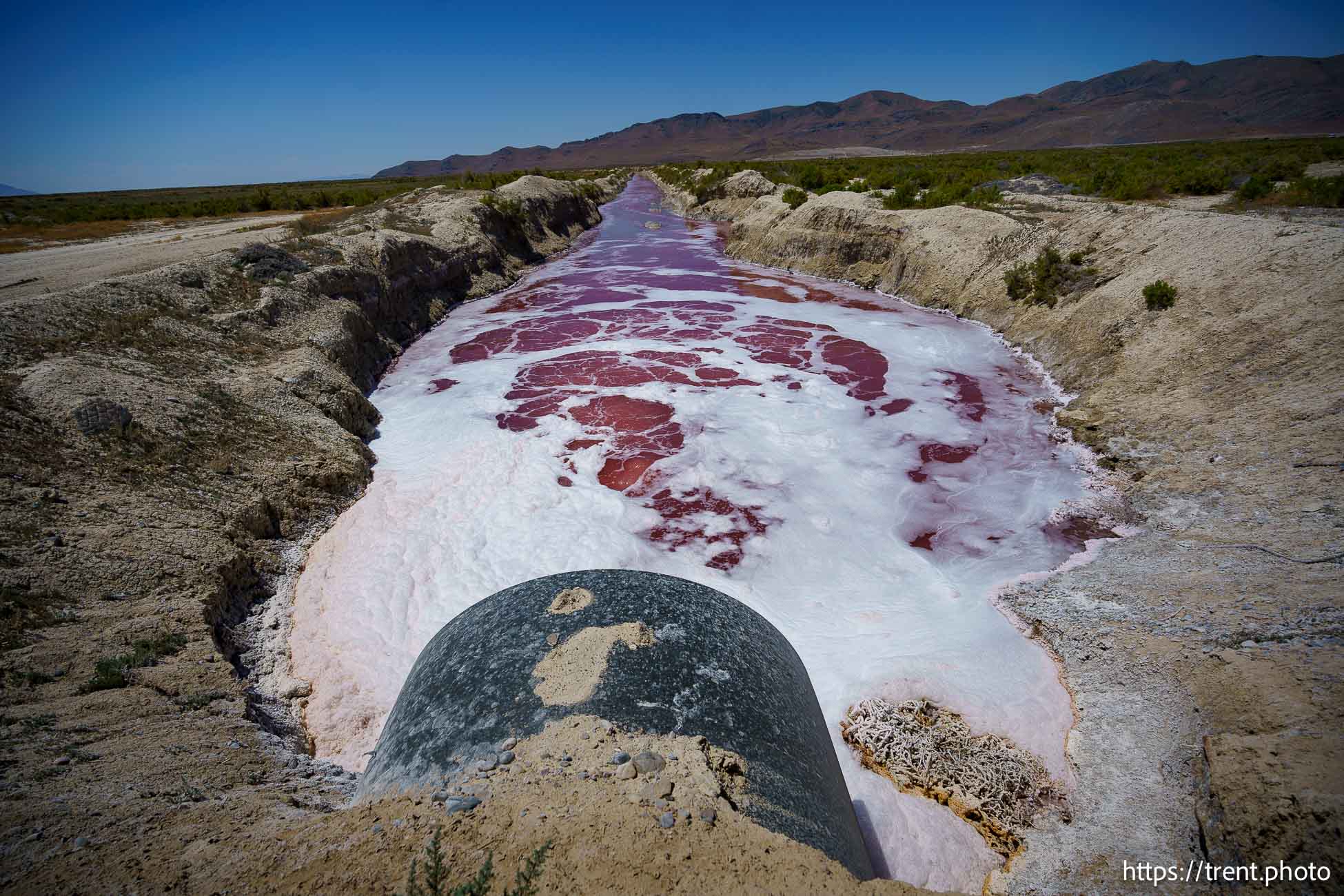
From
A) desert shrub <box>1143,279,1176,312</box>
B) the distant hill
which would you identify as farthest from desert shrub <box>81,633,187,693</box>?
the distant hill

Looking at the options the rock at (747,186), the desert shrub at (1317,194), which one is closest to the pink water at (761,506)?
the desert shrub at (1317,194)

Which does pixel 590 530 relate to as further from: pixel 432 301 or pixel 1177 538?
pixel 432 301

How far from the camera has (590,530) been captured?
8.99 m

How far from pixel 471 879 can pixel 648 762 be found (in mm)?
896

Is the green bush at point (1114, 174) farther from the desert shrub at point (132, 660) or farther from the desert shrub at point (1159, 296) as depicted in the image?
the desert shrub at point (132, 660)

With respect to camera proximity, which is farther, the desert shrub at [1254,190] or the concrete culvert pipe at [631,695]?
the desert shrub at [1254,190]

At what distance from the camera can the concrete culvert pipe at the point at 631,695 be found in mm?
3090

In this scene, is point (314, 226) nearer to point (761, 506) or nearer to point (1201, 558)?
point (761, 506)

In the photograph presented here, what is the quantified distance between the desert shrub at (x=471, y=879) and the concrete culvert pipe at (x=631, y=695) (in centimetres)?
56

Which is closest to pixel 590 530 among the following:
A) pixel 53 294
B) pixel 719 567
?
pixel 719 567

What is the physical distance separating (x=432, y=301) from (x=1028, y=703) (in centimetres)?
2036

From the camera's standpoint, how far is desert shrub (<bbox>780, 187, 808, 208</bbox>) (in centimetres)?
2934

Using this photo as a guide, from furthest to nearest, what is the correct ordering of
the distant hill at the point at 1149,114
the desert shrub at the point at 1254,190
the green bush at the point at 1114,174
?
the distant hill at the point at 1149,114, the green bush at the point at 1114,174, the desert shrub at the point at 1254,190

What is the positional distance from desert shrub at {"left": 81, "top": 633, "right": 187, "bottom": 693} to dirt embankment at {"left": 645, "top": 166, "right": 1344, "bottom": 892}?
681cm
